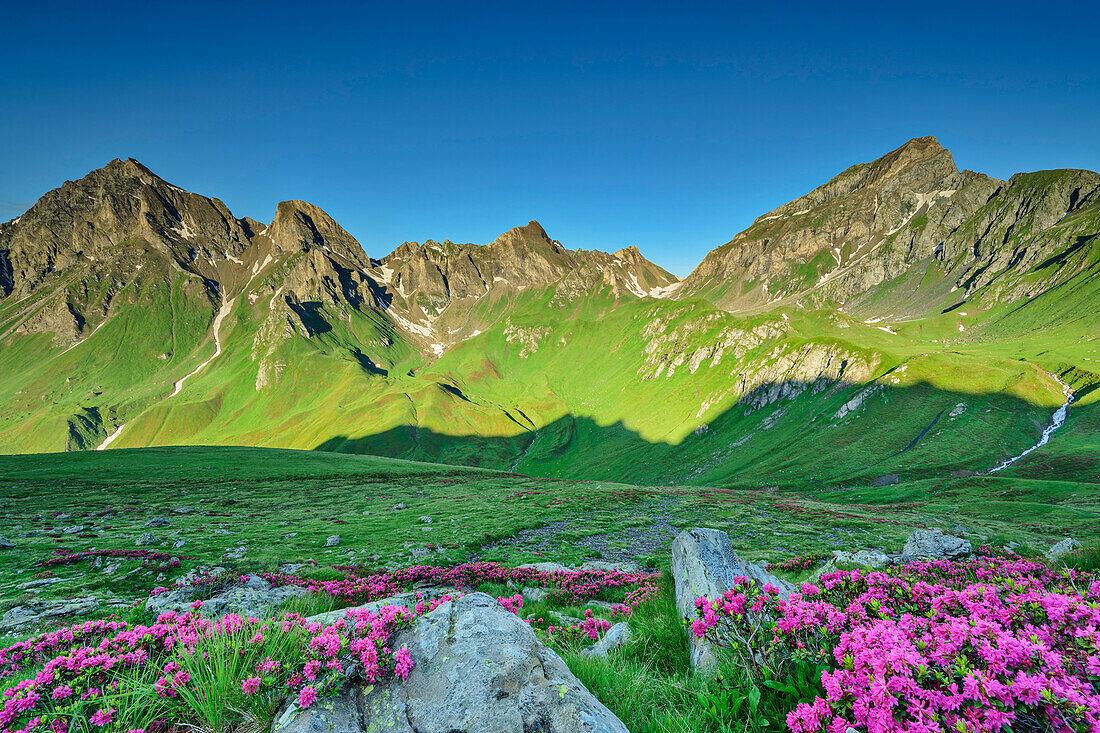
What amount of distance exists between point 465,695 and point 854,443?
123 metres

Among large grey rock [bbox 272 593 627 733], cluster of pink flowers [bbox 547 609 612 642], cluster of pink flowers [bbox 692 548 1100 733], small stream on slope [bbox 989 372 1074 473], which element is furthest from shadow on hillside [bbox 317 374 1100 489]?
large grey rock [bbox 272 593 627 733]

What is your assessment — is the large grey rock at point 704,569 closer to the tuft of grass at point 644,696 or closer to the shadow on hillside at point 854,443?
the tuft of grass at point 644,696

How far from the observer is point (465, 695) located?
14.3 ft

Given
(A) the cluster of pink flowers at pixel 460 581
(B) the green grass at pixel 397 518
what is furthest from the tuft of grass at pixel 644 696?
(A) the cluster of pink flowers at pixel 460 581

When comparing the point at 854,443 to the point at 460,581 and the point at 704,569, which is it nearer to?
the point at 460,581

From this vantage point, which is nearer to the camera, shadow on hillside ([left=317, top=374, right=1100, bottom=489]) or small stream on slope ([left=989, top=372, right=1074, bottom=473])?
small stream on slope ([left=989, top=372, right=1074, bottom=473])

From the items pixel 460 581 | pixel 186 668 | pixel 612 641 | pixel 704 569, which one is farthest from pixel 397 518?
pixel 186 668

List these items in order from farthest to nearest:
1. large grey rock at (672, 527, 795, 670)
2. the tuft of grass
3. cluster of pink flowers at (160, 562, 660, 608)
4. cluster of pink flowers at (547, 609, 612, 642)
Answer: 1. cluster of pink flowers at (160, 562, 660, 608)
2. cluster of pink flowers at (547, 609, 612, 642)
3. large grey rock at (672, 527, 795, 670)
4. the tuft of grass

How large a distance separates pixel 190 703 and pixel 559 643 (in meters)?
5.90

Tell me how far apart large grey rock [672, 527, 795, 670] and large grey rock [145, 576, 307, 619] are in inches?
422

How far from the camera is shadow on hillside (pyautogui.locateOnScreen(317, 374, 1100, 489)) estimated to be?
81188 mm

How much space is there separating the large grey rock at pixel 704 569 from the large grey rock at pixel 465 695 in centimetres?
360

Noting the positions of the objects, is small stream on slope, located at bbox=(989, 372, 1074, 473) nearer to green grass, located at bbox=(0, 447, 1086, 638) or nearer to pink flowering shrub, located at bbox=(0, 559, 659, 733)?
green grass, located at bbox=(0, 447, 1086, 638)

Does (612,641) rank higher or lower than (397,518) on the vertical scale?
higher
